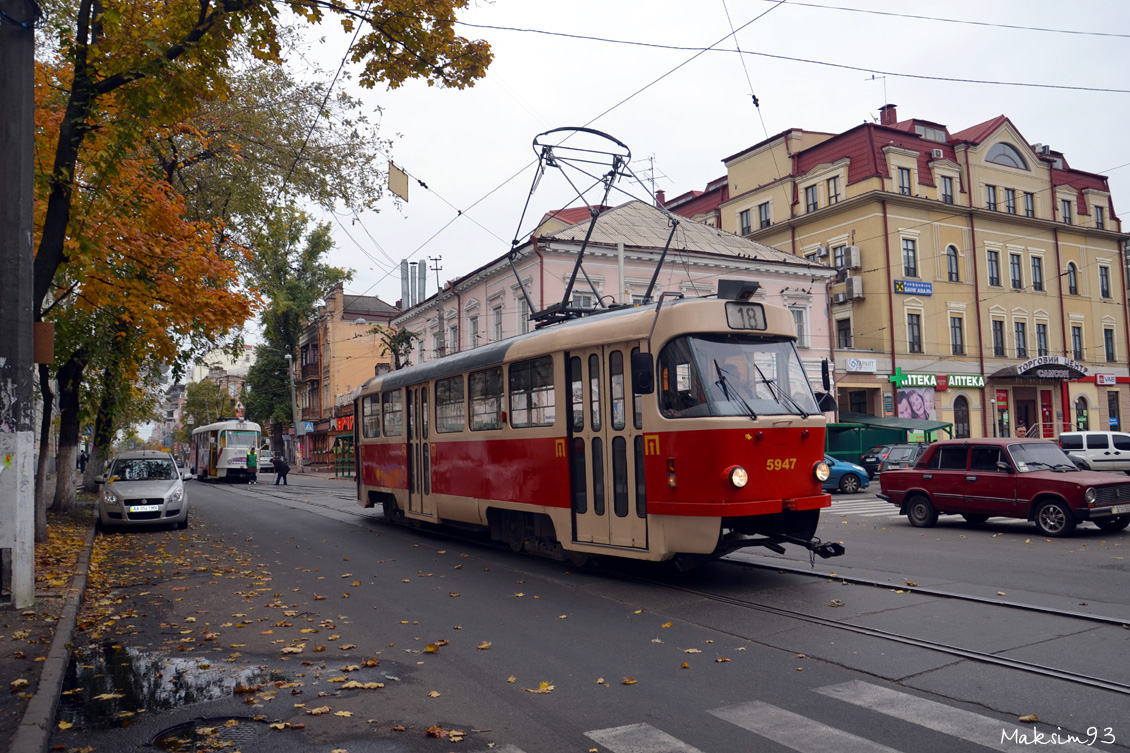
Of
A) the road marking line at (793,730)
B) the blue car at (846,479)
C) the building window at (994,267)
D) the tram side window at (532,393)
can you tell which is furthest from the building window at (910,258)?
the road marking line at (793,730)

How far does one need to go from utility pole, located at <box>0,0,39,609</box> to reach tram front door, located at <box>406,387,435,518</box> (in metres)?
6.65

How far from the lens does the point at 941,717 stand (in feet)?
16.8

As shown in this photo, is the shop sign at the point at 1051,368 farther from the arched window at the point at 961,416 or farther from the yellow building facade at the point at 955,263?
the arched window at the point at 961,416

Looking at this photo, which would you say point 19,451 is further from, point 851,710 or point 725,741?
point 851,710

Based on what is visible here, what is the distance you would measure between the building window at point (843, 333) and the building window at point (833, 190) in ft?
21.0

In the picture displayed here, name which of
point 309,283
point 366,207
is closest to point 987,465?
point 366,207

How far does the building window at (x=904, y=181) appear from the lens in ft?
142

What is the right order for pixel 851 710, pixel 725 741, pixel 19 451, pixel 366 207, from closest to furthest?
pixel 725 741 → pixel 851 710 → pixel 19 451 → pixel 366 207

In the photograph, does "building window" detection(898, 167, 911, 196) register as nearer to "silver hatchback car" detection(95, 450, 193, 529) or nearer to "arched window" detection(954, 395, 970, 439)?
"arched window" detection(954, 395, 970, 439)

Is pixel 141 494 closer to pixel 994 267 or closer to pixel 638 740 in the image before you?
pixel 638 740

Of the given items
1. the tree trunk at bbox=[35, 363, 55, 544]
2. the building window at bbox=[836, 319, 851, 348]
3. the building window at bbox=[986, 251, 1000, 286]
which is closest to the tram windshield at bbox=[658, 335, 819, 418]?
the tree trunk at bbox=[35, 363, 55, 544]

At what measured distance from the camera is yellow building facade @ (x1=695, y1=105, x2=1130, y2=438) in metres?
43.0

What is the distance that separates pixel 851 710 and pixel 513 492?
6831 mm

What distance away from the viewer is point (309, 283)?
57188 millimetres
